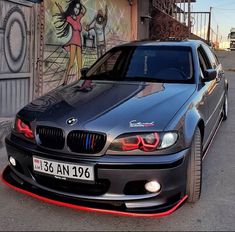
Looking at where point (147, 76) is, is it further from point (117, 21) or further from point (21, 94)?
point (117, 21)

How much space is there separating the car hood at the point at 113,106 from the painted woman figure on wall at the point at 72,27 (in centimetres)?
457

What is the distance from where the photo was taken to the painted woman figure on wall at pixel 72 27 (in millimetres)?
8562

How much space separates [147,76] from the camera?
4.53m

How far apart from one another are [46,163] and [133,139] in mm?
730

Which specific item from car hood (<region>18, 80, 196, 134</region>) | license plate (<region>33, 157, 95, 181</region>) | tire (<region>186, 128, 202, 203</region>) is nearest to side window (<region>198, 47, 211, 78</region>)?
car hood (<region>18, 80, 196, 134</region>)

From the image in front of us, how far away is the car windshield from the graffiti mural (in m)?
3.30

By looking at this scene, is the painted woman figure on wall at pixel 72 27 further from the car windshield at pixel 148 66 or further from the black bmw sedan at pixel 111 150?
the black bmw sedan at pixel 111 150

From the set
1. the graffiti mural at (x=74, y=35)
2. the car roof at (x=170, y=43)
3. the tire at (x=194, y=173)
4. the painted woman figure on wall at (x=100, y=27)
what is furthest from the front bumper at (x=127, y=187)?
the painted woman figure on wall at (x=100, y=27)

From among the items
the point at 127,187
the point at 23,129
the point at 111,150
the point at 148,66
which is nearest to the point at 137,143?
the point at 111,150

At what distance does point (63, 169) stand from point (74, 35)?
21.2 ft

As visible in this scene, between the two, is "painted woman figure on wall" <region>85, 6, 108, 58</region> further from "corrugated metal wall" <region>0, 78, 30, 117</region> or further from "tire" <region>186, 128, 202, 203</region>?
"tire" <region>186, 128, 202, 203</region>

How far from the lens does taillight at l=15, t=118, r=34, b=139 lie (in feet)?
11.2

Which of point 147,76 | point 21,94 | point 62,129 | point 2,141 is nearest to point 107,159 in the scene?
point 62,129

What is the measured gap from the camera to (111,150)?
121 inches
